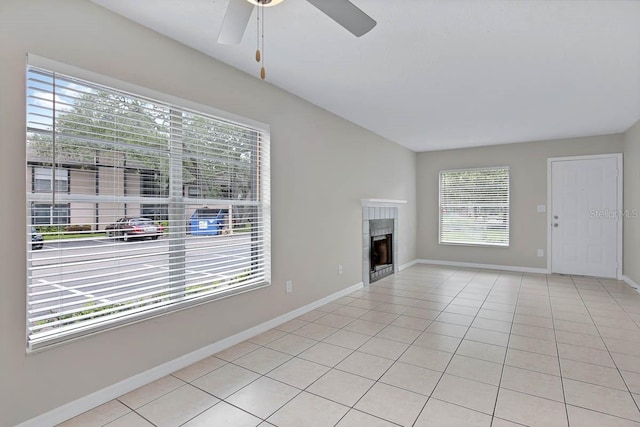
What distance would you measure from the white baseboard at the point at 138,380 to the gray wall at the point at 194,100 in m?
0.04

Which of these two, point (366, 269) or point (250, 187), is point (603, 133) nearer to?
point (366, 269)

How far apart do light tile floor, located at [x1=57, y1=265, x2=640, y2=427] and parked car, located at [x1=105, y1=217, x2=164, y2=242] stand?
103cm

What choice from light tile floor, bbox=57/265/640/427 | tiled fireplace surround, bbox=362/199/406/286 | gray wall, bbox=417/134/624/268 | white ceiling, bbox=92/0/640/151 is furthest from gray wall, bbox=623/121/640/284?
tiled fireplace surround, bbox=362/199/406/286

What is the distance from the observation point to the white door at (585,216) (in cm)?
539

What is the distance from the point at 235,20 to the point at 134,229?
1.50 m

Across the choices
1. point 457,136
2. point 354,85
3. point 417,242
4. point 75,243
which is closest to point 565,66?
point 354,85

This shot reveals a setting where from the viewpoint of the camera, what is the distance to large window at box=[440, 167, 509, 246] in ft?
20.7

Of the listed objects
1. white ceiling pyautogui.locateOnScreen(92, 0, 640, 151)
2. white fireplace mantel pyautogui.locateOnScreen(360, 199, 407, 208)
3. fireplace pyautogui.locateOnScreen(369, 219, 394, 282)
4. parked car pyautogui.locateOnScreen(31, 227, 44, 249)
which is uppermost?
white ceiling pyautogui.locateOnScreen(92, 0, 640, 151)

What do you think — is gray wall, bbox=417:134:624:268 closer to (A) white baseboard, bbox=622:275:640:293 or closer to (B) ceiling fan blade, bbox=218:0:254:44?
(A) white baseboard, bbox=622:275:640:293

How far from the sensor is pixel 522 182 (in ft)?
20.0

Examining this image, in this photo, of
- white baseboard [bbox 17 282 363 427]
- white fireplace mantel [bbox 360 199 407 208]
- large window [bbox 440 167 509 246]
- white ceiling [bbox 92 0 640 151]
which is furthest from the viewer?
large window [bbox 440 167 509 246]

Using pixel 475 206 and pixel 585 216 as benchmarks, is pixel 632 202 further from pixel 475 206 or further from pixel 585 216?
pixel 475 206

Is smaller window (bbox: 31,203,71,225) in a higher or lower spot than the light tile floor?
higher

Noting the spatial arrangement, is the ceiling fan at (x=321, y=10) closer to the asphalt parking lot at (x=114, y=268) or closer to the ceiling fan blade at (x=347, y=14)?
the ceiling fan blade at (x=347, y=14)
